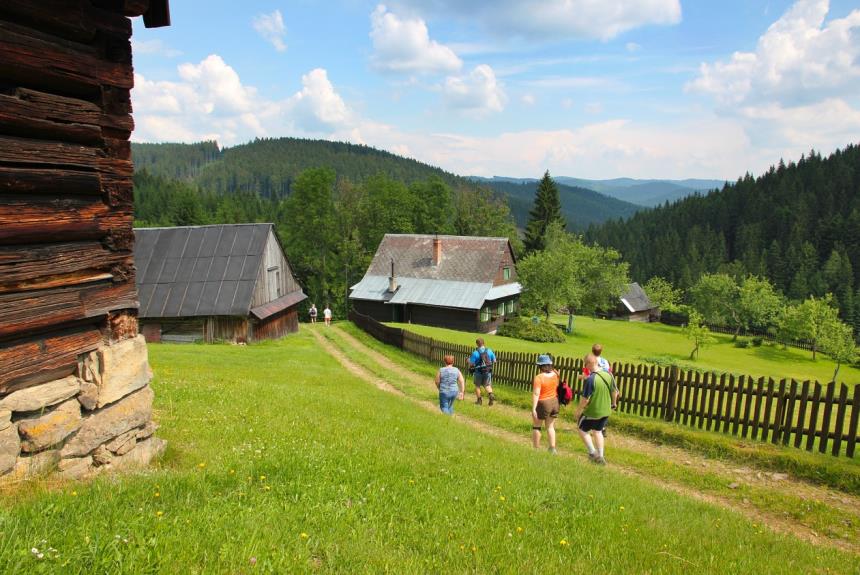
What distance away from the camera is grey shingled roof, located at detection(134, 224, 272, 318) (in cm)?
2712

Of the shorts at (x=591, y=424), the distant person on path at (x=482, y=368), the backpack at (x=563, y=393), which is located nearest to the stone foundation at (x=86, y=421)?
the shorts at (x=591, y=424)

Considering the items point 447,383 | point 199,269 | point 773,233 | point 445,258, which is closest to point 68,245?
point 447,383

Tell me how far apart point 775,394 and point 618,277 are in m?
41.1

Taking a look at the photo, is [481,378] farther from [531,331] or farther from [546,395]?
[531,331]

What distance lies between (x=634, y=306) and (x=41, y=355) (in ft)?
286

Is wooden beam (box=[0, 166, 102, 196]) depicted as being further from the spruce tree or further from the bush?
the spruce tree

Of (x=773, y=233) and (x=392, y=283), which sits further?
(x=773, y=233)

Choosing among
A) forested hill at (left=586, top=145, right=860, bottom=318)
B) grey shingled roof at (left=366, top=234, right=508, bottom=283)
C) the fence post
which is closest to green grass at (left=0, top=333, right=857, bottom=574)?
the fence post

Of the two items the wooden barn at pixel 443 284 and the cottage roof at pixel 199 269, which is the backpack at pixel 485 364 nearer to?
the cottage roof at pixel 199 269

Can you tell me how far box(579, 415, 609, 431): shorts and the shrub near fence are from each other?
366 centimetres

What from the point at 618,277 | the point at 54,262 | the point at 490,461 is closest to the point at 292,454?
the point at 490,461

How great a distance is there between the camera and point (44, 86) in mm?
5293

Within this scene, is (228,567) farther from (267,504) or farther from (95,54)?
(95,54)

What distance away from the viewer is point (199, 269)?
28.2 metres
